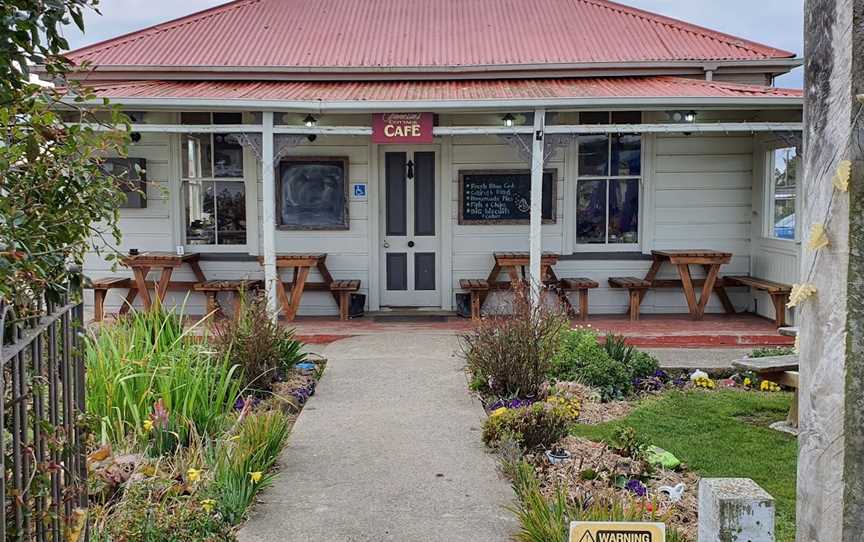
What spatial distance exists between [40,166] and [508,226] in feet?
30.0

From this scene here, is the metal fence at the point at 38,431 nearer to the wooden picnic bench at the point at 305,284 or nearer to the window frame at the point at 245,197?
the wooden picnic bench at the point at 305,284

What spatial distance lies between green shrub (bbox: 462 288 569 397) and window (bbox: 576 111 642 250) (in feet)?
15.2

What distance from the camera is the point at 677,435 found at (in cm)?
570

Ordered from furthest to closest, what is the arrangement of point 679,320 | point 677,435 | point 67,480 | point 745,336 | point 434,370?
point 679,320 < point 745,336 < point 434,370 < point 677,435 < point 67,480

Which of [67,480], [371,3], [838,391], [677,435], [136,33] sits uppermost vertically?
[371,3]

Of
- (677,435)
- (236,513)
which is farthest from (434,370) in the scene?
(236,513)

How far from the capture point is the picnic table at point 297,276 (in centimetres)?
1022

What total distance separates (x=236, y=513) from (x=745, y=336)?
7127 millimetres

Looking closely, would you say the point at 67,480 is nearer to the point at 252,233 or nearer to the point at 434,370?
the point at 434,370

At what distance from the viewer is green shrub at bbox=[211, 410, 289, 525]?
400 centimetres

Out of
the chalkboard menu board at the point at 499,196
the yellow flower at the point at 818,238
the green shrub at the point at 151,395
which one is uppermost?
the chalkboard menu board at the point at 499,196

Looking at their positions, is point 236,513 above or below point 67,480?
below

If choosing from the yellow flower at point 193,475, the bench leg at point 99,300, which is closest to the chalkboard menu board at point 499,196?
the bench leg at point 99,300

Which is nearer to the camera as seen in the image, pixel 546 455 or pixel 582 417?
pixel 546 455
